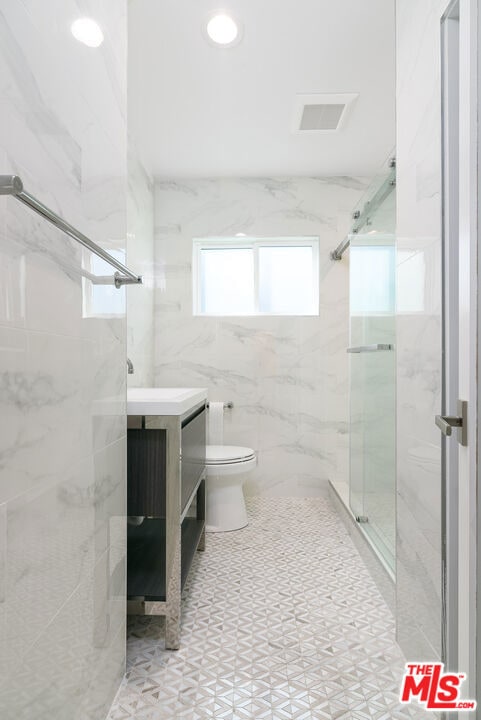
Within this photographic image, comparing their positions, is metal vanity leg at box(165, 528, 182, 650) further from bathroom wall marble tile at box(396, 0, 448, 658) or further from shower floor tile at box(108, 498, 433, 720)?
bathroom wall marble tile at box(396, 0, 448, 658)

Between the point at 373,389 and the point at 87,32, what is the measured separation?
191 centimetres

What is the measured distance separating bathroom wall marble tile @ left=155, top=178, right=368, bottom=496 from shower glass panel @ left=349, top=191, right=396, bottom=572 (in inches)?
24.5

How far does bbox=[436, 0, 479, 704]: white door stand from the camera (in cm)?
98

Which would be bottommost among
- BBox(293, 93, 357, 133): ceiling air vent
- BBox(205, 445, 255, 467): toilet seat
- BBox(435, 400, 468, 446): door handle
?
BBox(205, 445, 255, 467): toilet seat

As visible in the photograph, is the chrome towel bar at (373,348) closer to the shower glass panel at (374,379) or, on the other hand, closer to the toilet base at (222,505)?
the shower glass panel at (374,379)

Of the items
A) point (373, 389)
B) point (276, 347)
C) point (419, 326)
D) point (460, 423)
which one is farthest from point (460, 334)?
A: point (276, 347)

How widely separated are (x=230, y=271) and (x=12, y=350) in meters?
2.91

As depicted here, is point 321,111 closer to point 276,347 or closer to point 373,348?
point 373,348

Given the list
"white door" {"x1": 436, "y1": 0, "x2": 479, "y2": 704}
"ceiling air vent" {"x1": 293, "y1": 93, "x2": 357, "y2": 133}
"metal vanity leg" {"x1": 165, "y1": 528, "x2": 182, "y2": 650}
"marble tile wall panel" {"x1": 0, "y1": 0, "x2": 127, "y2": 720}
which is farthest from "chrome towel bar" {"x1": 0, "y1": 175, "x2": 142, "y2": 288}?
"ceiling air vent" {"x1": 293, "y1": 93, "x2": 357, "y2": 133}

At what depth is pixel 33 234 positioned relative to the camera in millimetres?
858

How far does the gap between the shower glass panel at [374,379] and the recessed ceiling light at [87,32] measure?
1328 mm

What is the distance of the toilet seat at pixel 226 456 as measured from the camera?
102 inches

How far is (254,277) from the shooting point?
3557mm

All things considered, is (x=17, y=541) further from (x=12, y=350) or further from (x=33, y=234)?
(x=33, y=234)
